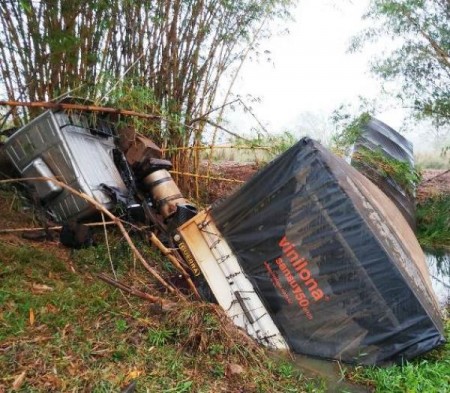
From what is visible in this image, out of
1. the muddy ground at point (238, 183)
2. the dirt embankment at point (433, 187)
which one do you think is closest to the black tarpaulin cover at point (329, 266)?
the muddy ground at point (238, 183)

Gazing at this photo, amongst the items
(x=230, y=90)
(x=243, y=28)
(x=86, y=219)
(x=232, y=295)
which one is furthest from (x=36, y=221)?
(x=243, y=28)

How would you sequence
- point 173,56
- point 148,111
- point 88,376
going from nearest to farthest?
point 88,376, point 148,111, point 173,56

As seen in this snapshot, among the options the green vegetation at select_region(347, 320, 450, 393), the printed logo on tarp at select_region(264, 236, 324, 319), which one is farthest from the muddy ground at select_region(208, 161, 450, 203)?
the green vegetation at select_region(347, 320, 450, 393)

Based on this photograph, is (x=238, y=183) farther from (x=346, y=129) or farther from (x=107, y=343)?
(x=107, y=343)

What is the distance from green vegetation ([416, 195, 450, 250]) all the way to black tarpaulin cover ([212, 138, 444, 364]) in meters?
4.23

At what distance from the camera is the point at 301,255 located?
2.83 m

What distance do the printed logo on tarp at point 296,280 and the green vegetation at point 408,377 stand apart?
0.49m

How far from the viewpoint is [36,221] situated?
373 cm

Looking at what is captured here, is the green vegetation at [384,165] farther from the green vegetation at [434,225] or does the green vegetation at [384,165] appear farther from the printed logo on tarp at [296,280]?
the printed logo on tarp at [296,280]

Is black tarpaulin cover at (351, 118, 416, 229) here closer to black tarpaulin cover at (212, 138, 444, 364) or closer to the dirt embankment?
the dirt embankment

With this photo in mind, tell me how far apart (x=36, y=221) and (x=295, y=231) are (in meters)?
2.29

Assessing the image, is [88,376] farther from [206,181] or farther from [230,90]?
[230,90]

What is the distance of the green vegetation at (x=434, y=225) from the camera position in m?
6.89

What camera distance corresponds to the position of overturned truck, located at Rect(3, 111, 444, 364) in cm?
262
